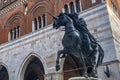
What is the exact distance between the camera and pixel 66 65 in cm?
1210

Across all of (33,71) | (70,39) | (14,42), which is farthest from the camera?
(33,71)

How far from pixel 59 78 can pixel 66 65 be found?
1152 millimetres

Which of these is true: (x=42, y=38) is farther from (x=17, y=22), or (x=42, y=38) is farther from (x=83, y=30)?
(x=83, y=30)

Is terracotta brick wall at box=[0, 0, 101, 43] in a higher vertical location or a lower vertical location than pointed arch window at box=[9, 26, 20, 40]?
higher

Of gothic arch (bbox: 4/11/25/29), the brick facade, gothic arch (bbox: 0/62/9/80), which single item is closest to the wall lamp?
the brick facade

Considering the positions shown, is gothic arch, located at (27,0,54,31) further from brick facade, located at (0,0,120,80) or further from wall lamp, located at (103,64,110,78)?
wall lamp, located at (103,64,110,78)

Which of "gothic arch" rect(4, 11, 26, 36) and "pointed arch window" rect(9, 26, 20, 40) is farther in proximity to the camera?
"pointed arch window" rect(9, 26, 20, 40)

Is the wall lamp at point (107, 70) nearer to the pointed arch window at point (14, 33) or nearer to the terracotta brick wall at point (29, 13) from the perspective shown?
the terracotta brick wall at point (29, 13)

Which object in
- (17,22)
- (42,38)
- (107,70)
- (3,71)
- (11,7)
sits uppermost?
(11,7)

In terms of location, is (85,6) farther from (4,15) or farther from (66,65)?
(4,15)

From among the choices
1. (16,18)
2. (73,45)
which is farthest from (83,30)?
(16,18)

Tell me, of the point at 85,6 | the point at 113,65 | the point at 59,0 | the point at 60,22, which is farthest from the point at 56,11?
the point at 60,22

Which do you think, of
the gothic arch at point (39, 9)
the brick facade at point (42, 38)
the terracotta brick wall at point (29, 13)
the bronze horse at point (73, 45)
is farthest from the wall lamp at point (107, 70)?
the gothic arch at point (39, 9)

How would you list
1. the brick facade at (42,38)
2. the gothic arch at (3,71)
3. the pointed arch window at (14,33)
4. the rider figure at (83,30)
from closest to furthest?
1. the rider figure at (83,30)
2. the brick facade at (42,38)
3. the pointed arch window at (14,33)
4. the gothic arch at (3,71)
